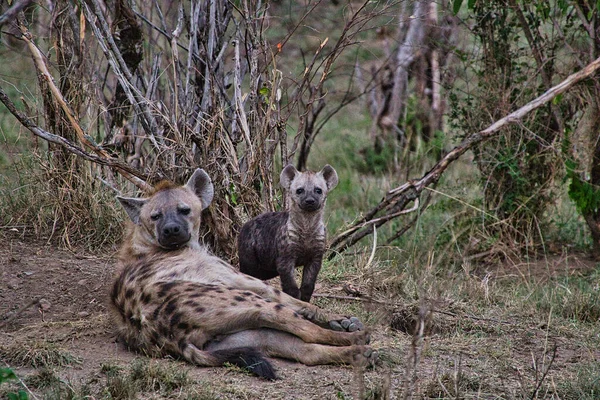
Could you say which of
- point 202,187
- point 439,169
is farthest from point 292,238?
point 439,169

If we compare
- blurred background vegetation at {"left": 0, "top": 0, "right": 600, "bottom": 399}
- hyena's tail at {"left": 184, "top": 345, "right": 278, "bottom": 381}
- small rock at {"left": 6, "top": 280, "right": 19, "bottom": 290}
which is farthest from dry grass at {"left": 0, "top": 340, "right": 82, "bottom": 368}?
blurred background vegetation at {"left": 0, "top": 0, "right": 600, "bottom": 399}

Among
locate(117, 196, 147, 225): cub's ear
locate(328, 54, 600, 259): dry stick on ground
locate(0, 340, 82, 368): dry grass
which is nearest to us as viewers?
locate(0, 340, 82, 368): dry grass

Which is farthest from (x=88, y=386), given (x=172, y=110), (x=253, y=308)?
(x=172, y=110)

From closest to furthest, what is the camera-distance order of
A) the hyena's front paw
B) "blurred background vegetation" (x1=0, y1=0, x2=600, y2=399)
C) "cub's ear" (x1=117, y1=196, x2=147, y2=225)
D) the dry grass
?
the dry grass, the hyena's front paw, "cub's ear" (x1=117, y1=196, x2=147, y2=225), "blurred background vegetation" (x1=0, y1=0, x2=600, y2=399)

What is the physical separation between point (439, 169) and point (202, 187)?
1.52m

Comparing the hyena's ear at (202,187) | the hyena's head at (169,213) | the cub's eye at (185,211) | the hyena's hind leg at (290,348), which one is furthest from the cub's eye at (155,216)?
the hyena's hind leg at (290,348)

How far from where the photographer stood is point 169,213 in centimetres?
405

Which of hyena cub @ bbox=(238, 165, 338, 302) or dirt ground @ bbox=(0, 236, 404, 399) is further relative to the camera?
hyena cub @ bbox=(238, 165, 338, 302)

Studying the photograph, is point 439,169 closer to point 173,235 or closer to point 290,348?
point 173,235

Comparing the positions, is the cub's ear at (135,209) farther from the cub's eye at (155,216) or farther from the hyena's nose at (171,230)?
the hyena's nose at (171,230)

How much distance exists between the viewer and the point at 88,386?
321 centimetres

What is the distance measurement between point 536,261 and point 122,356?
3.27 metres

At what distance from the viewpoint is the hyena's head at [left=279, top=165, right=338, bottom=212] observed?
4238mm

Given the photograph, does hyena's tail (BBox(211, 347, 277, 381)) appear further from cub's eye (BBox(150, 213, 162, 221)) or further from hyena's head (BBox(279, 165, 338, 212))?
hyena's head (BBox(279, 165, 338, 212))
